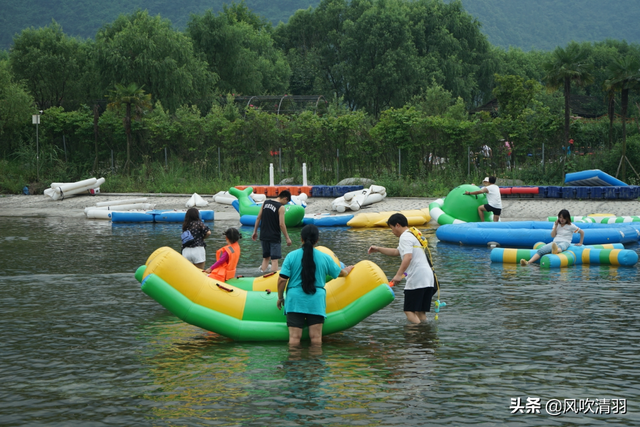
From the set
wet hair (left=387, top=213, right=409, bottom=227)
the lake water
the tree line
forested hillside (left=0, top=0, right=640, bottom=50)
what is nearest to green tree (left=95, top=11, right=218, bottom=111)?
the tree line

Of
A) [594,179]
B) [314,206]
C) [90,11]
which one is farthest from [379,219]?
[90,11]

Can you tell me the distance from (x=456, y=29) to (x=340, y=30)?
12.2 meters

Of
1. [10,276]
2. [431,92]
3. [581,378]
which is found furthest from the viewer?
[431,92]

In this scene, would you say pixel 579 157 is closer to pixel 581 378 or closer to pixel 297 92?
pixel 581 378

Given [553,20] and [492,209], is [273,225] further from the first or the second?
[553,20]

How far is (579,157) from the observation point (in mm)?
28812

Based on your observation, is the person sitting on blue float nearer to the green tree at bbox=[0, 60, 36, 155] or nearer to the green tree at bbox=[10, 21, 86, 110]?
the green tree at bbox=[0, 60, 36, 155]

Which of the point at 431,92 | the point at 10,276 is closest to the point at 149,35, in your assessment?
the point at 431,92

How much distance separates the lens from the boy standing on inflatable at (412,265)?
9070mm

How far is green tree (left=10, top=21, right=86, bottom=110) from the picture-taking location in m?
50.2

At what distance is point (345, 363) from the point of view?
7965 mm

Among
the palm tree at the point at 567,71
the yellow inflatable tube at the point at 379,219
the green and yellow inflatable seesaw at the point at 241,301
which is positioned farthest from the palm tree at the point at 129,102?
the green and yellow inflatable seesaw at the point at 241,301

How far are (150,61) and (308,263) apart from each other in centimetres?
3739

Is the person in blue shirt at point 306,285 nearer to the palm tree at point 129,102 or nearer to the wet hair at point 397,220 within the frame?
the wet hair at point 397,220
